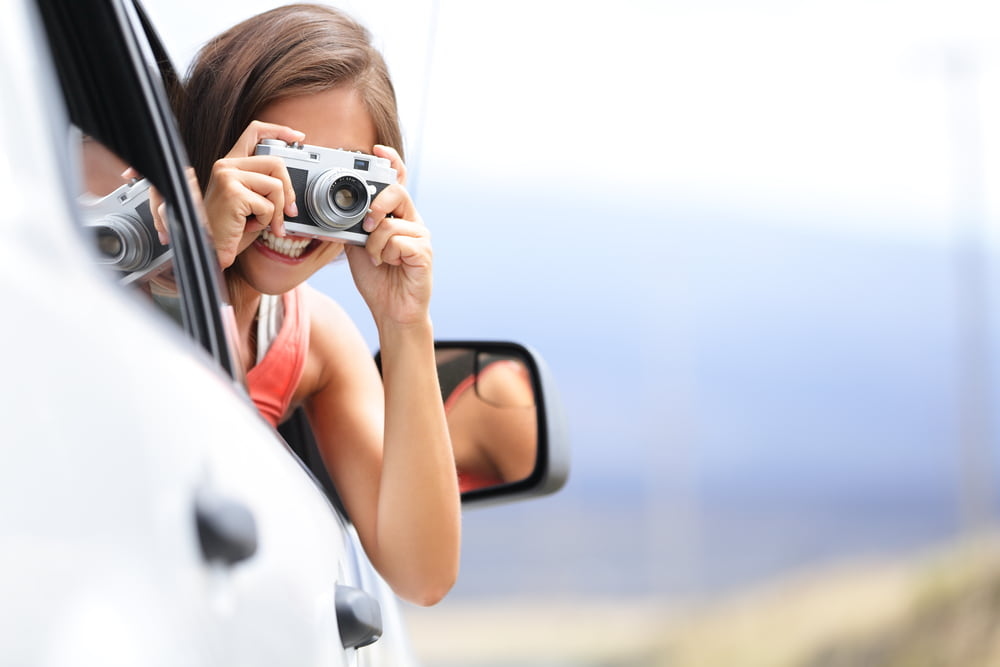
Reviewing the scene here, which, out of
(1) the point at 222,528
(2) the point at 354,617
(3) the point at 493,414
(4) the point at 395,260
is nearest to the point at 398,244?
(4) the point at 395,260

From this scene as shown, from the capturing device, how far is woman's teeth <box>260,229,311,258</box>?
1.51 meters

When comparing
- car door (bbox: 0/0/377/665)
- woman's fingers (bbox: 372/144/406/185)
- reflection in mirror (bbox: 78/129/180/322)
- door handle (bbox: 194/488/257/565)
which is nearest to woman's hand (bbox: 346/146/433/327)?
woman's fingers (bbox: 372/144/406/185)

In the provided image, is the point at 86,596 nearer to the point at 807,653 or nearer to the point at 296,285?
the point at 296,285

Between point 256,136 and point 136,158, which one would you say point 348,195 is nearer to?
point 256,136

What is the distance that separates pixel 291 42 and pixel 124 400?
93 cm

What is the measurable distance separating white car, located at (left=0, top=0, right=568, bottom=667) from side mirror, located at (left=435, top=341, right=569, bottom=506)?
2.48 feet

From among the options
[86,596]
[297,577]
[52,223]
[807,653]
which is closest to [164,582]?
[86,596]

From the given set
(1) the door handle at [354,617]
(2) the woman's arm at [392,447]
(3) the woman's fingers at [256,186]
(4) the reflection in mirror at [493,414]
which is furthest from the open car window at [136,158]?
(4) the reflection in mirror at [493,414]

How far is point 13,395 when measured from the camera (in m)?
0.61

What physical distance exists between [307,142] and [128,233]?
Result: 0.54 meters

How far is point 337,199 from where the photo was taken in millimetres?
1499

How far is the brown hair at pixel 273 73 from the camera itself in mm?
1479

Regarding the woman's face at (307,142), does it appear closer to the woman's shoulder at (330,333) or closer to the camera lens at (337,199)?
the camera lens at (337,199)

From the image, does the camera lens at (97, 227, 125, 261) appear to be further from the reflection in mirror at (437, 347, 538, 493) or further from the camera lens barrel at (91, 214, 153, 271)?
the reflection in mirror at (437, 347, 538, 493)
